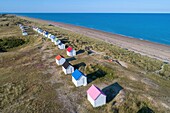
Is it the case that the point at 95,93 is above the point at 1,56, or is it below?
above

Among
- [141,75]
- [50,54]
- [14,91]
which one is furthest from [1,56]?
[141,75]

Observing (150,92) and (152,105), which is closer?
(152,105)

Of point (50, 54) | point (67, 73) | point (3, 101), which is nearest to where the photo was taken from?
point (3, 101)

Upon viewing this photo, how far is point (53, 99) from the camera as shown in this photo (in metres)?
20.7

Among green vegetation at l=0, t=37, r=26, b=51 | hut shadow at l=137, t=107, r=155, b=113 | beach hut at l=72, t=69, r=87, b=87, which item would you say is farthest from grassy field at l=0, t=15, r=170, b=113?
green vegetation at l=0, t=37, r=26, b=51

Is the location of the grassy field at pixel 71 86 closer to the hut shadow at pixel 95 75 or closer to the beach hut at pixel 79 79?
the hut shadow at pixel 95 75

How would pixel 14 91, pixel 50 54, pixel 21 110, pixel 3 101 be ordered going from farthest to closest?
pixel 50 54 < pixel 14 91 < pixel 3 101 < pixel 21 110

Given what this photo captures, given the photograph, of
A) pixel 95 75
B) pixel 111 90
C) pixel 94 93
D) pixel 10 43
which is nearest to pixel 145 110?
pixel 111 90

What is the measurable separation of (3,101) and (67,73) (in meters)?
10.2

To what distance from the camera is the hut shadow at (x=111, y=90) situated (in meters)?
20.6

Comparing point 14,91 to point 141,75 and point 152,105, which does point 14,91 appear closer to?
point 152,105

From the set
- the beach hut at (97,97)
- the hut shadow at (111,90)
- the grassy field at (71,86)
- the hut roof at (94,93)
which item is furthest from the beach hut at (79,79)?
the beach hut at (97,97)

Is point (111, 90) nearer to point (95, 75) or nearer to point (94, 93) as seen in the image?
point (94, 93)

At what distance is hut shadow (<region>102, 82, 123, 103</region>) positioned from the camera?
67.6 ft
